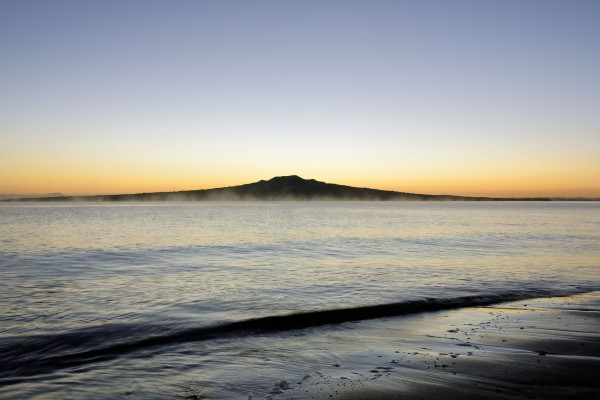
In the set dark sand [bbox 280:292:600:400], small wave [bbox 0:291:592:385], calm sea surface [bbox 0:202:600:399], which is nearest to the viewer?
dark sand [bbox 280:292:600:400]

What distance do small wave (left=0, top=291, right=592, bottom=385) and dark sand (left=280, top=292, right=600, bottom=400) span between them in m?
1.62

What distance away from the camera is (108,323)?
14.0 meters

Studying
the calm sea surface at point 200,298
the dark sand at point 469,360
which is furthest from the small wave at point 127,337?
the dark sand at point 469,360

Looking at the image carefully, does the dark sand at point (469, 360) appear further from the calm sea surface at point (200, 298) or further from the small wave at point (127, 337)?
the small wave at point (127, 337)

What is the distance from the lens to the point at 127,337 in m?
12.5

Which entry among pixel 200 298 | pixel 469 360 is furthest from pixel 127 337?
pixel 469 360

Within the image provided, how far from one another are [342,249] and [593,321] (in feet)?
84.7

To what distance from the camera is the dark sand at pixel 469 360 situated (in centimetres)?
770

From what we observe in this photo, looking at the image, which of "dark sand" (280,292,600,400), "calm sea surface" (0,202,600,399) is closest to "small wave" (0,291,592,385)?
"calm sea surface" (0,202,600,399)

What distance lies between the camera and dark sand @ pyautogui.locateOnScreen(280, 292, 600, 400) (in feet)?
25.3

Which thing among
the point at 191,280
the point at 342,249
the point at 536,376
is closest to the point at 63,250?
the point at 191,280

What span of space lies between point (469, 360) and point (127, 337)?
8604 mm

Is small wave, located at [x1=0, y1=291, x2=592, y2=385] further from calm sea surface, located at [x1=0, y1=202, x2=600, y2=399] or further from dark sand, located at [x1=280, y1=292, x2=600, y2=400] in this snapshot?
dark sand, located at [x1=280, y1=292, x2=600, y2=400]

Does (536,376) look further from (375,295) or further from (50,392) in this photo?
(375,295)
